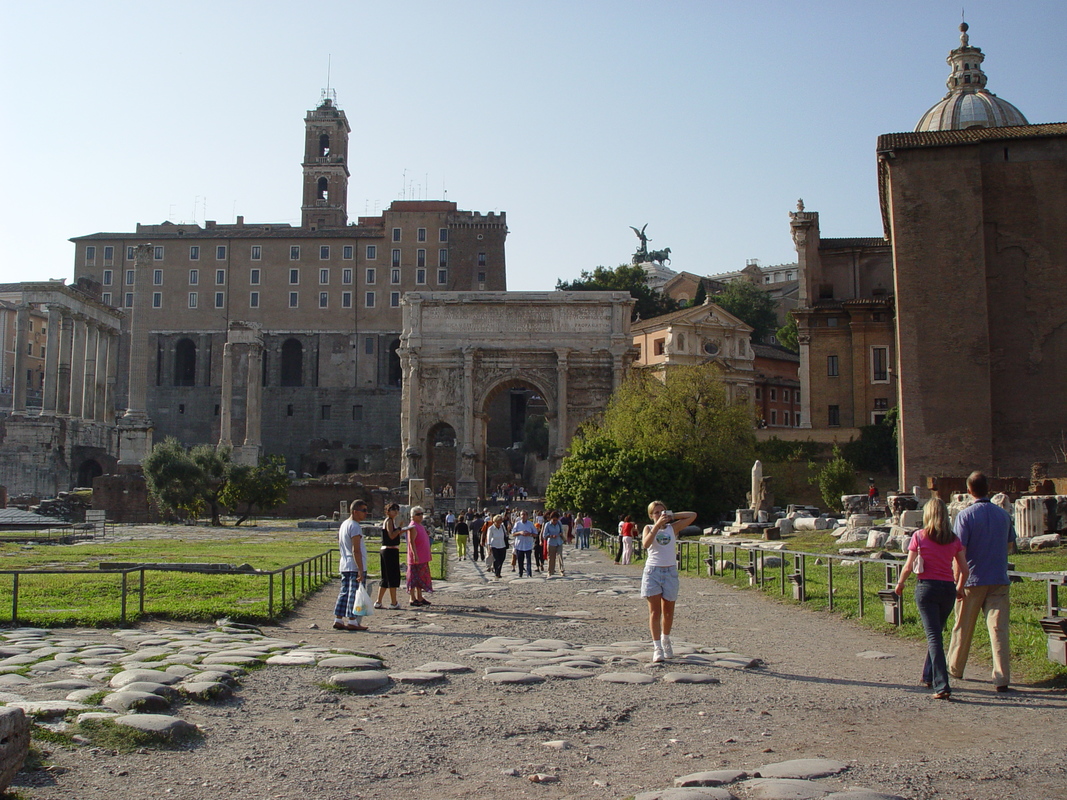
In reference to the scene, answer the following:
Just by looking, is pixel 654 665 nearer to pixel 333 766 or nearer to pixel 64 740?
pixel 333 766

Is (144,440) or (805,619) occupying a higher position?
(144,440)

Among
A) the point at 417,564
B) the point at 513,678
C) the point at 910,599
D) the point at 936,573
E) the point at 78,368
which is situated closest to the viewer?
the point at 936,573

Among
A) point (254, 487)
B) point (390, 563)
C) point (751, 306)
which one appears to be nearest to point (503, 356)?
point (254, 487)

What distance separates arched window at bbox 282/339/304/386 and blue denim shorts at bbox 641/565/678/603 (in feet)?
231

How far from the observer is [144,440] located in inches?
1917

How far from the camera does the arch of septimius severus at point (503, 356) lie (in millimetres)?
48688

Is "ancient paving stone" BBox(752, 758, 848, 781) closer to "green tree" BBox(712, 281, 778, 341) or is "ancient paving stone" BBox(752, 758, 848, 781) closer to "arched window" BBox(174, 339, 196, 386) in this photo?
"green tree" BBox(712, 281, 778, 341)

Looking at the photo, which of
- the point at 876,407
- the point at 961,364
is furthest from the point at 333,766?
the point at 876,407

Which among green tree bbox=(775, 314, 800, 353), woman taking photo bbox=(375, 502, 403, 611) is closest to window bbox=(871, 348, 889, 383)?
green tree bbox=(775, 314, 800, 353)

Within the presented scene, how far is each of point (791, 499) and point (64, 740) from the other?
37.1 meters

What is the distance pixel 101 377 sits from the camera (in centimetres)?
5747

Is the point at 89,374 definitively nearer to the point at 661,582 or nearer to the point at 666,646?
the point at 661,582

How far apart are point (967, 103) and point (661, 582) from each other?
1662 inches

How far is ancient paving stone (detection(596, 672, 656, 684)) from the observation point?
7012 millimetres
